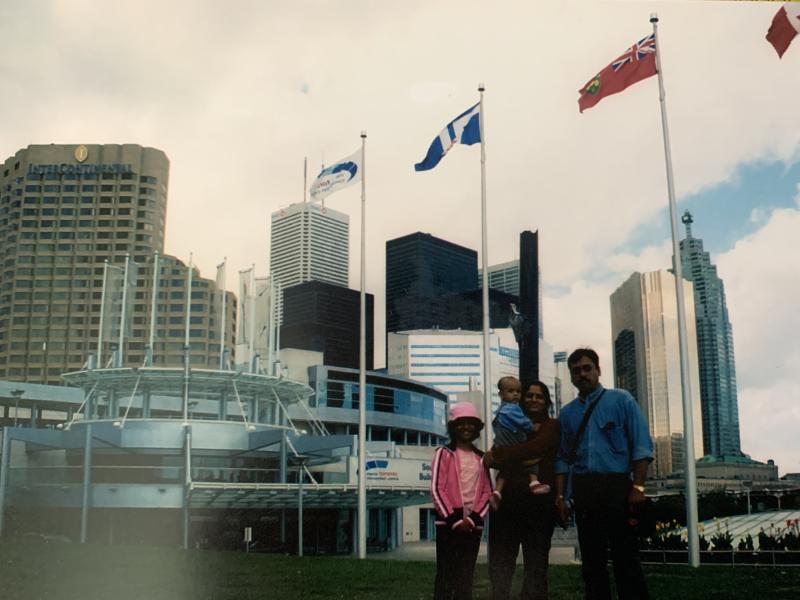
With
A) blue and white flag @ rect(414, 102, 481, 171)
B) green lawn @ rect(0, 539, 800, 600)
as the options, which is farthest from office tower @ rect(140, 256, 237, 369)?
green lawn @ rect(0, 539, 800, 600)

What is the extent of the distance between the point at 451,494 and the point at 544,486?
0.71 meters

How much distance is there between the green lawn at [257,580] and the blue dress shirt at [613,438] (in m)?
2.74

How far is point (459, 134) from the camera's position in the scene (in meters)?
17.5

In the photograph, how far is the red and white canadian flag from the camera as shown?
1122cm

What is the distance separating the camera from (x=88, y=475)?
1422 inches

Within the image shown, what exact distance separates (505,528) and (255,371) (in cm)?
3854

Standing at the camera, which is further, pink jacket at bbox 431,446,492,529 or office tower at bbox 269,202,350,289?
office tower at bbox 269,202,350,289

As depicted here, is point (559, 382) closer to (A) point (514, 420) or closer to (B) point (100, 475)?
(B) point (100, 475)

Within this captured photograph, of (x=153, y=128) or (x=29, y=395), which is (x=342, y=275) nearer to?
(x=29, y=395)

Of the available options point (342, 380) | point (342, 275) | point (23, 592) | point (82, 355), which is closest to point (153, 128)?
point (23, 592)

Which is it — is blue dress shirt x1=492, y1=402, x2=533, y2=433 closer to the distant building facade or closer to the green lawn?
the green lawn

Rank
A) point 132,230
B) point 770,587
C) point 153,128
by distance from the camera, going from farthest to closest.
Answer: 1. point 132,230
2. point 153,128
3. point 770,587

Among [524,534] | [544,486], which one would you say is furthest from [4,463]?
[544,486]

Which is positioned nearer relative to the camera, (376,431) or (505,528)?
(505,528)
